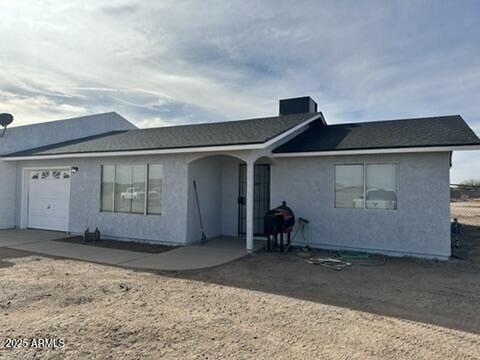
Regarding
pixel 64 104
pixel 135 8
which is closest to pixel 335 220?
pixel 135 8

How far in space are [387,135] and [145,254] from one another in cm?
738

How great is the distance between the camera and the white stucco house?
8.18 metres

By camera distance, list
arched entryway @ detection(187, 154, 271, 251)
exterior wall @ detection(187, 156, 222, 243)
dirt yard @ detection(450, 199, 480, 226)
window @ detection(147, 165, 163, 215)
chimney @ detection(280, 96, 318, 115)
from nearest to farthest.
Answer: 1. exterior wall @ detection(187, 156, 222, 243)
2. window @ detection(147, 165, 163, 215)
3. arched entryway @ detection(187, 154, 271, 251)
4. chimney @ detection(280, 96, 318, 115)
5. dirt yard @ detection(450, 199, 480, 226)

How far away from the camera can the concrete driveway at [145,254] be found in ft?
24.9

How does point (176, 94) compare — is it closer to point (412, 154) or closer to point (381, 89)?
point (381, 89)

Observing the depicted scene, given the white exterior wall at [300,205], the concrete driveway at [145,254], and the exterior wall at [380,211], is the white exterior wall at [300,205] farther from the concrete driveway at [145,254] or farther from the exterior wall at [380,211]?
the concrete driveway at [145,254]

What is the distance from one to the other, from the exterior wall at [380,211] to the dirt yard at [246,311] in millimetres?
1045

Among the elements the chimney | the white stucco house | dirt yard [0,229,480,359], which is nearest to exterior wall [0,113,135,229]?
the white stucco house

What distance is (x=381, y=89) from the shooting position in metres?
12.3

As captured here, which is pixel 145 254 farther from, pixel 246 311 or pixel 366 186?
pixel 366 186

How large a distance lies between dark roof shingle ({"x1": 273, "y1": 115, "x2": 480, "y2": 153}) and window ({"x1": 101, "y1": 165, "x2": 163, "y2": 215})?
12.9ft

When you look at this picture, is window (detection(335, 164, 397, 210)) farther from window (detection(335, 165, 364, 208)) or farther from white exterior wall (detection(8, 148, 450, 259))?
white exterior wall (detection(8, 148, 450, 259))

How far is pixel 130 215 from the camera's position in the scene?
1052 centimetres

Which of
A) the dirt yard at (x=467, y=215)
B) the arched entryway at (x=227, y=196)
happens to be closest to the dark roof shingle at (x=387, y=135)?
the arched entryway at (x=227, y=196)
